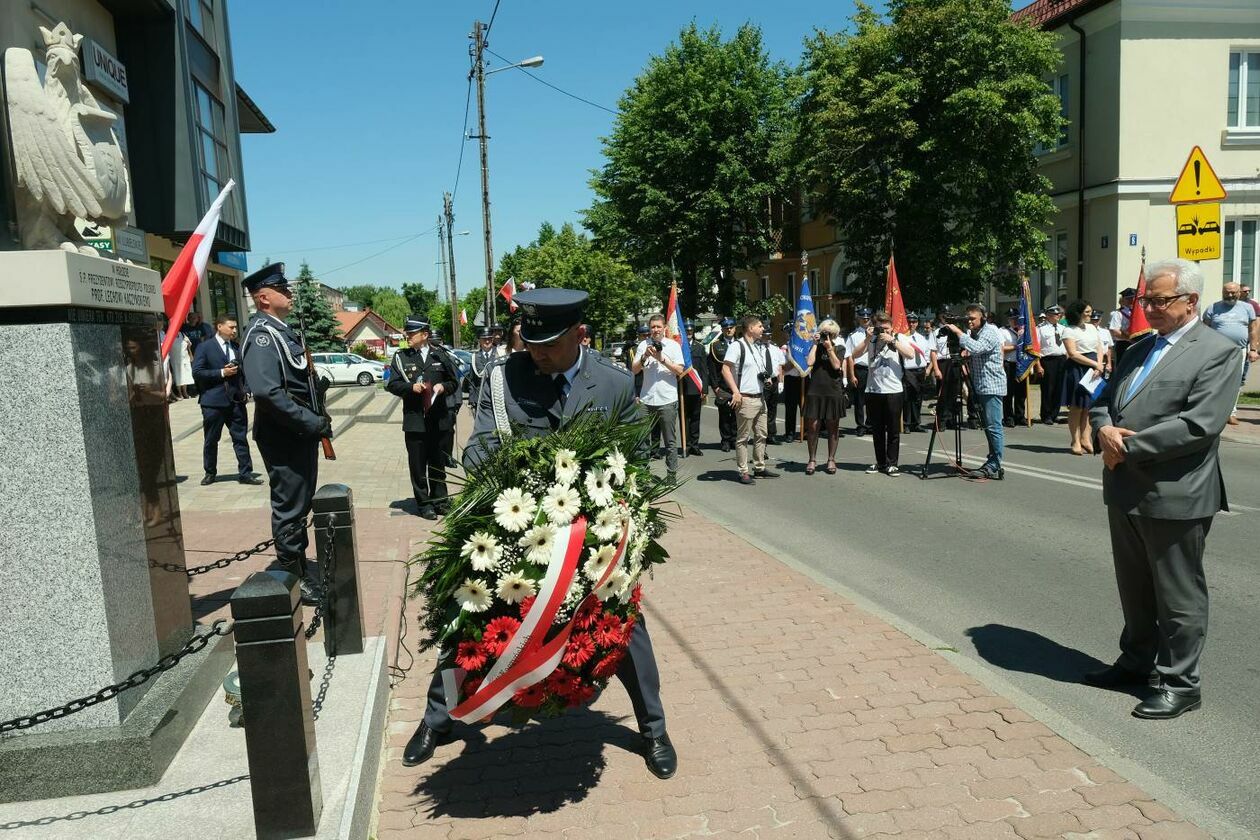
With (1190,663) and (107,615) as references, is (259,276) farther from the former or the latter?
(1190,663)

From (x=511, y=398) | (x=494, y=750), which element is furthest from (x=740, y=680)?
(x=511, y=398)

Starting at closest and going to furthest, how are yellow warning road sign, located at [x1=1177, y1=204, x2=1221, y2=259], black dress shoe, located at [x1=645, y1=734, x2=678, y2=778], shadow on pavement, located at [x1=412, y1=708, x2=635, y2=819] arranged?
shadow on pavement, located at [x1=412, y1=708, x2=635, y2=819] < black dress shoe, located at [x1=645, y1=734, x2=678, y2=778] < yellow warning road sign, located at [x1=1177, y1=204, x2=1221, y2=259]

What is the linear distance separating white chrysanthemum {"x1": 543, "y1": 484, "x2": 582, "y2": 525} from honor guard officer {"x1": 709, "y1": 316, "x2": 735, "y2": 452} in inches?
330

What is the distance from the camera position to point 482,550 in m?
3.31

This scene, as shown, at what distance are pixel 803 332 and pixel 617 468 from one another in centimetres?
1184

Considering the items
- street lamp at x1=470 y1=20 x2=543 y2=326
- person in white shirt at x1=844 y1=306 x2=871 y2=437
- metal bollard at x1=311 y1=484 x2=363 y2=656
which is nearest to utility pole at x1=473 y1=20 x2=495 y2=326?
street lamp at x1=470 y1=20 x2=543 y2=326

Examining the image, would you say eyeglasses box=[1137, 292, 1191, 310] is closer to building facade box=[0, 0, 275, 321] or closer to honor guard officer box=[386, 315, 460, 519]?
honor guard officer box=[386, 315, 460, 519]

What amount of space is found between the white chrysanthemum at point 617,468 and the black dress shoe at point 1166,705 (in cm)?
281

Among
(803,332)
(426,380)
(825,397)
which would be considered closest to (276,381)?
(426,380)

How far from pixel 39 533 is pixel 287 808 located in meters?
1.47

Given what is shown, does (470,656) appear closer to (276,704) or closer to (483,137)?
(276,704)

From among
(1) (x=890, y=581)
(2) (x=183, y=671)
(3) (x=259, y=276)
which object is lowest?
(1) (x=890, y=581)

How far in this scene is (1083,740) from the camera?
4008mm

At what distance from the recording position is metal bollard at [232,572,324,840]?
2.89 metres
